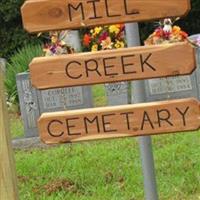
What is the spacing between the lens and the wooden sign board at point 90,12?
12.0ft

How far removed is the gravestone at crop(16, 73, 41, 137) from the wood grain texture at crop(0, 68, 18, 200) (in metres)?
5.71

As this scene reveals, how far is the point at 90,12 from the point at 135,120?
22.3 inches

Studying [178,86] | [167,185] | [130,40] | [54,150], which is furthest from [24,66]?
[130,40]

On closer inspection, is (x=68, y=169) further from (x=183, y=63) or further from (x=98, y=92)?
(x=98, y=92)

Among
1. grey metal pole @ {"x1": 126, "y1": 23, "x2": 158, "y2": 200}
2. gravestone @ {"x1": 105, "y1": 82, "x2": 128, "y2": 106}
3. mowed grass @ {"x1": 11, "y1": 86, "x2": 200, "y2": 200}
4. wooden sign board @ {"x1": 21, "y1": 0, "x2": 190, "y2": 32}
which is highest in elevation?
wooden sign board @ {"x1": 21, "y1": 0, "x2": 190, "y2": 32}

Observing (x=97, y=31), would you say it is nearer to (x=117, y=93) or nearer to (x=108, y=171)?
(x=117, y=93)

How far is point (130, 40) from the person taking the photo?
12.9 ft

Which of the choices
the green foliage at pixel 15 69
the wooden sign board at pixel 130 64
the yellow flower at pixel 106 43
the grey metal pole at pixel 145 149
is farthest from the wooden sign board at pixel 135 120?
the green foliage at pixel 15 69

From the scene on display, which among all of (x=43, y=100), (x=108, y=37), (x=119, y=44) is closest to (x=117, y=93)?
(x=119, y=44)

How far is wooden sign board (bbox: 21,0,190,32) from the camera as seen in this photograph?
12.0 feet

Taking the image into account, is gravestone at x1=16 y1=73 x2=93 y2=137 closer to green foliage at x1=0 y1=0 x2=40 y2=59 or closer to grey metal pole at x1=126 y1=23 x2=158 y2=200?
grey metal pole at x1=126 y1=23 x2=158 y2=200

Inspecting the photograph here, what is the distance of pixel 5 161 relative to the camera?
11.9 feet

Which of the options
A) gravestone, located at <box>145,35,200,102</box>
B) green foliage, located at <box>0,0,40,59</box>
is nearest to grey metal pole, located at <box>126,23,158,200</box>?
gravestone, located at <box>145,35,200,102</box>

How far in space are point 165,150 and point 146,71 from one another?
3.28 metres
